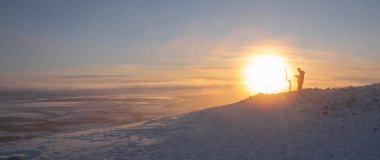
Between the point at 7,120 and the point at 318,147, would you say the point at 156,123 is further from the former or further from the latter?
the point at 7,120

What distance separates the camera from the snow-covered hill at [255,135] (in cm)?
2330

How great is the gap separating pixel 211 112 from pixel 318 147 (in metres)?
13.9

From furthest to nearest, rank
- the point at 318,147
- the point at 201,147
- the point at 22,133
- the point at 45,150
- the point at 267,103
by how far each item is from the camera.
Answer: the point at 22,133 < the point at 267,103 < the point at 45,150 < the point at 201,147 < the point at 318,147

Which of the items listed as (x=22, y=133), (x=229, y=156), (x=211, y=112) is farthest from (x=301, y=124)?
(x=22, y=133)

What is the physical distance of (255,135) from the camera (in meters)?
26.8

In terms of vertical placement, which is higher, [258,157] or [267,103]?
[267,103]

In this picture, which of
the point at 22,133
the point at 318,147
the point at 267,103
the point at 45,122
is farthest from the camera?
the point at 45,122

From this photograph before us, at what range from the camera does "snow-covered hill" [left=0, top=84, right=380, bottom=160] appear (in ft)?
76.4

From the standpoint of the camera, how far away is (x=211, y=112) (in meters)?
35.8

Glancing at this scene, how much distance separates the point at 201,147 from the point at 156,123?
9796mm

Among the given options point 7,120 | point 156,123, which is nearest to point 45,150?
point 156,123

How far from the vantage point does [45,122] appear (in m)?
67.5

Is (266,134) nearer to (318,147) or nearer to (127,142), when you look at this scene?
(318,147)

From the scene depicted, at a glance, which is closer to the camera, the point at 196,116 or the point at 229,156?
the point at 229,156
